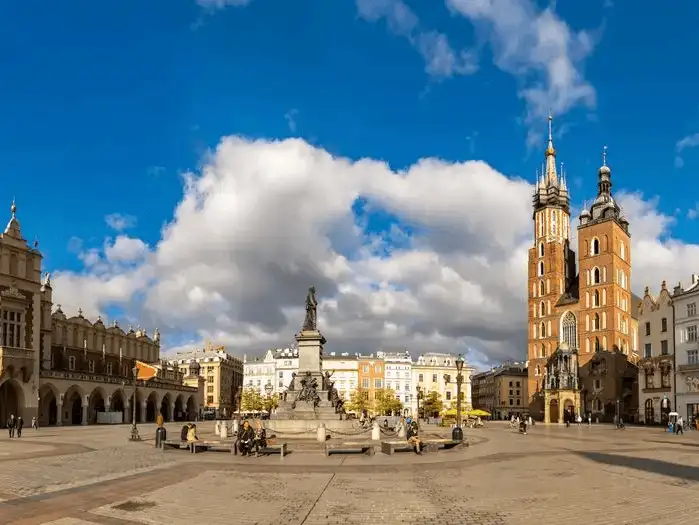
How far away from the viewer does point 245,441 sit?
27656mm

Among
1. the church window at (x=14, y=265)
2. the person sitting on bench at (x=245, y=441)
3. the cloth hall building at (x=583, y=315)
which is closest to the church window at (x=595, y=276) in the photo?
the cloth hall building at (x=583, y=315)

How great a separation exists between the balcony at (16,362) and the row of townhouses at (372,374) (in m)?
89.4

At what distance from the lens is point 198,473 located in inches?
858

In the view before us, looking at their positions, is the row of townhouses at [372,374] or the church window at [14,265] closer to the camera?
the church window at [14,265]

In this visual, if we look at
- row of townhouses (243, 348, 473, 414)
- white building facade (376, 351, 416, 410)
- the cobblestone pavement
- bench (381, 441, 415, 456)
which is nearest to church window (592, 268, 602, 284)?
row of townhouses (243, 348, 473, 414)

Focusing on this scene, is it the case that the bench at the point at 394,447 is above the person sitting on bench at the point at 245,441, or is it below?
below

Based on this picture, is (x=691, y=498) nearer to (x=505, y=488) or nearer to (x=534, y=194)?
(x=505, y=488)

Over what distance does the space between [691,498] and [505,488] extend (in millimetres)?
4658

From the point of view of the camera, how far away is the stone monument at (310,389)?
46.0 meters

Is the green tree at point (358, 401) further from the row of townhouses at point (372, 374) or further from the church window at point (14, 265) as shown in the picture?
the church window at point (14, 265)

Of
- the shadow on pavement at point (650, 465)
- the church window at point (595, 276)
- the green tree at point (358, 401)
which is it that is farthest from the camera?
the green tree at point (358, 401)

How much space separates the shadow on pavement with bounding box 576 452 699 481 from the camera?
72.4 ft

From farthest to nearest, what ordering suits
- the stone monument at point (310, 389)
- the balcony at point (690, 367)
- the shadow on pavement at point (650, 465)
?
the balcony at point (690, 367), the stone monument at point (310, 389), the shadow on pavement at point (650, 465)

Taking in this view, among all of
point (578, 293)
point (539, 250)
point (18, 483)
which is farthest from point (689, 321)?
point (18, 483)
